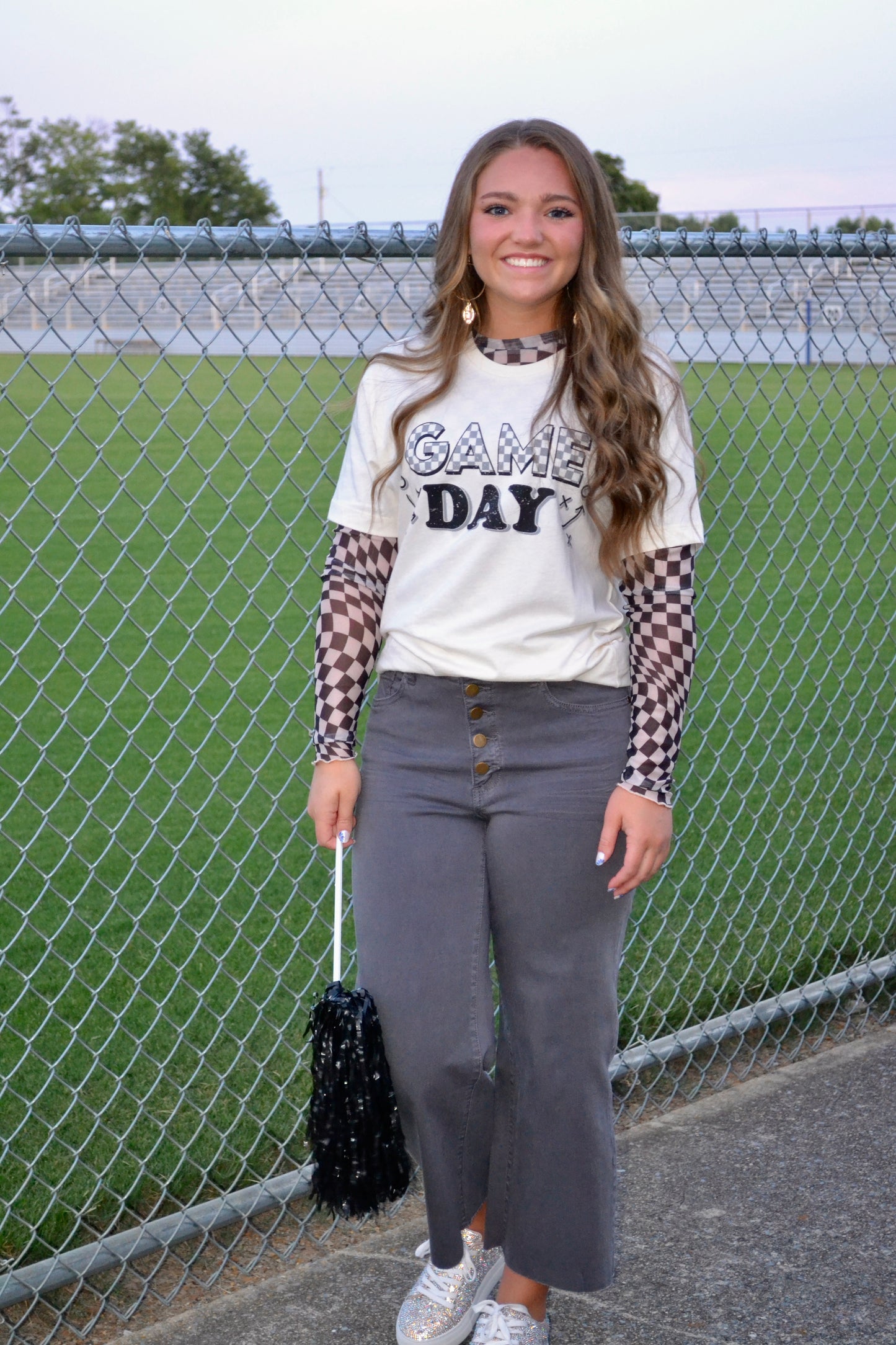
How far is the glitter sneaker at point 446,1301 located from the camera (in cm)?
222

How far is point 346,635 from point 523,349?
1.63 feet

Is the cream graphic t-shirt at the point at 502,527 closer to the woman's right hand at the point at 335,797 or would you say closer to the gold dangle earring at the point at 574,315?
the gold dangle earring at the point at 574,315

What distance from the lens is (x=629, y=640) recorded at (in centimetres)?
215

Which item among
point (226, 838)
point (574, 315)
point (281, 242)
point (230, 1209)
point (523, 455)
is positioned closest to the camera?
point (523, 455)

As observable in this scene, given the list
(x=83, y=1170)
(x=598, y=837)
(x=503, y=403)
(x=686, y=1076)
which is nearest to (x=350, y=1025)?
(x=598, y=837)

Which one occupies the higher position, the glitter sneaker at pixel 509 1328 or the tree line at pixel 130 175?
the tree line at pixel 130 175

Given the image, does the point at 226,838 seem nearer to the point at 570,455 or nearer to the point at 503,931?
the point at 503,931

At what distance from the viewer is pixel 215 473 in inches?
547

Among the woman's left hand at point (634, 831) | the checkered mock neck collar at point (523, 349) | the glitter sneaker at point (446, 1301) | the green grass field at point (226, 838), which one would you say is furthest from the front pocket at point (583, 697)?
the glitter sneaker at point (446, 1301)

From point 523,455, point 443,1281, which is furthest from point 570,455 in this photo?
point 443,1281

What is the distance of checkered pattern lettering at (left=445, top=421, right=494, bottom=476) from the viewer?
199 centimetres

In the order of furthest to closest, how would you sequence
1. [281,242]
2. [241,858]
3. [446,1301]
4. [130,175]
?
[130,175] → [241,858] → [281,242] → [446,1301]

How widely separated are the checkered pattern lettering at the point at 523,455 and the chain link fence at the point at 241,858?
0.32 m

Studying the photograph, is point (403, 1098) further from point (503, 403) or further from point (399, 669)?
point (503, 403)
